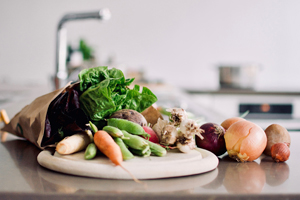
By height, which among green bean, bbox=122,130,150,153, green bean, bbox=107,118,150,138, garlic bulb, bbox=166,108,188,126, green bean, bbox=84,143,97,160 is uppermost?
garlic bulb, bbox=166,108,188,126

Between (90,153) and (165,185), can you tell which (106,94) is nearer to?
(90,153)

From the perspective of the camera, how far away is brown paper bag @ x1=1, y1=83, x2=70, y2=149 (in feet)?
2.27

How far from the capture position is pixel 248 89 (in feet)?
13.1

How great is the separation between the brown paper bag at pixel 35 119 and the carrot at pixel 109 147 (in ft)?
0.58

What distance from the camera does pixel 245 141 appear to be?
63cm

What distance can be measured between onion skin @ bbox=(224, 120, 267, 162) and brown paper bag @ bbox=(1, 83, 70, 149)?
41 centimetres

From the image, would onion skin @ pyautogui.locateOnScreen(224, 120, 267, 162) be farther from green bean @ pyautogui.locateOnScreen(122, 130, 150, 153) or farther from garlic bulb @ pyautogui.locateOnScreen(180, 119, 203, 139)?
green bean @ pyautogui.locateOnScreen(122, 130, 150, 153)

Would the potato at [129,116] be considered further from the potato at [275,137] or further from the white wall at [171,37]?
the white wall at [171,37]

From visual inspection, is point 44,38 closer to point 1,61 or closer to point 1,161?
point 1,61

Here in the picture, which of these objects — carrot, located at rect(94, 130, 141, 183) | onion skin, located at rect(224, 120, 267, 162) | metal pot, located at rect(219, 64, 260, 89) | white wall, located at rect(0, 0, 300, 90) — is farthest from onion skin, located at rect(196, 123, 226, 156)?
white wall, located at rect(0, 0, 300, 90)

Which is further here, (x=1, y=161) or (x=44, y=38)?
(x=44, y=38)

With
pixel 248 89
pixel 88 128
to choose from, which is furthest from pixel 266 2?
pixel 88 128

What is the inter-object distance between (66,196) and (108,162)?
0.12 metres

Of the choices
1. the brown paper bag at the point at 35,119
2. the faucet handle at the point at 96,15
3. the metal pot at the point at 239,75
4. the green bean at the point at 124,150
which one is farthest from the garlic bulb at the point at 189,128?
the metal pot at the point at 239,75
